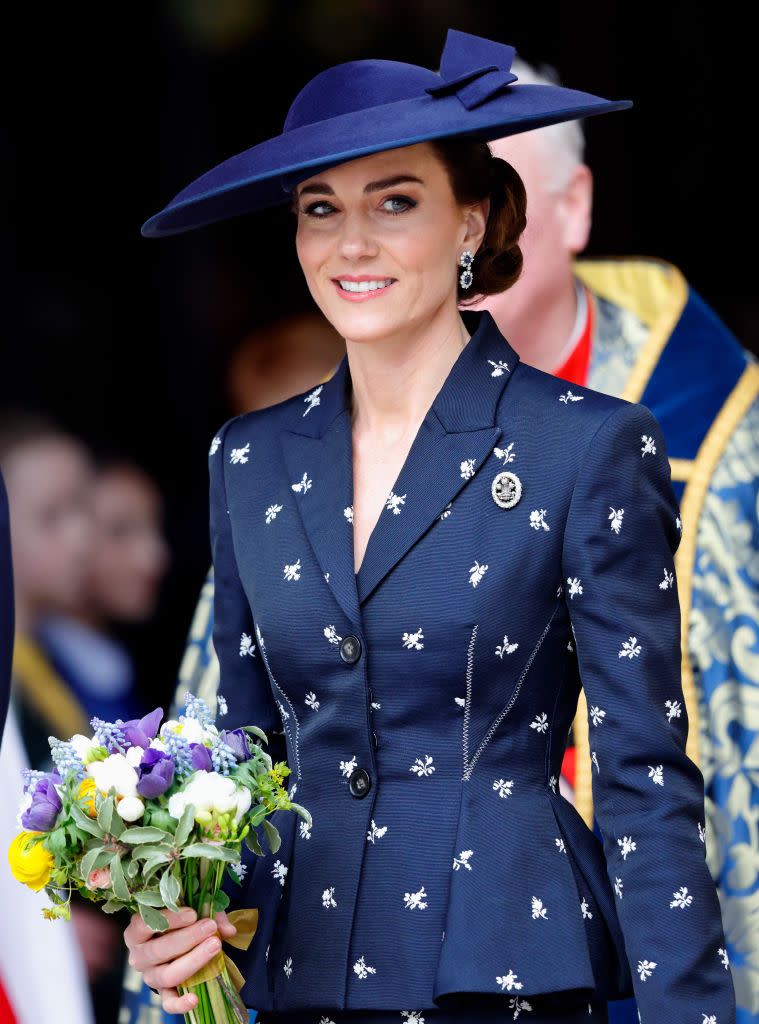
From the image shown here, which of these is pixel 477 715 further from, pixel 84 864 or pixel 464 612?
pixel 84 864

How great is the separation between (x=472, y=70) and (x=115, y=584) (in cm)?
229

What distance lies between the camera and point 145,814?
203 cm

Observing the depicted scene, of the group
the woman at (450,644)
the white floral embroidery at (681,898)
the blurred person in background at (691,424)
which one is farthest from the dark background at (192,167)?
the white floral embroidery at (681,898)

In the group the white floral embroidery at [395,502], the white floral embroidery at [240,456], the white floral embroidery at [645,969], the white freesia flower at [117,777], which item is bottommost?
the white floral embroidery at [645,969]

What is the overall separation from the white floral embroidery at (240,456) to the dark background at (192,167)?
185 centimetres

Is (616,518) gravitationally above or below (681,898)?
above

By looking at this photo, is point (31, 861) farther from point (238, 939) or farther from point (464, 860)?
point (464, 860)

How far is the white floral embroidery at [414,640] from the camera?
218 centimetres

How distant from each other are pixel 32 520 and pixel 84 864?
89.7 inches

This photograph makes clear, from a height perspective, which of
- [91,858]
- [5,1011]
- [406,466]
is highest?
[406,466]

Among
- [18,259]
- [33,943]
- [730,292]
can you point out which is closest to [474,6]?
[730,292]

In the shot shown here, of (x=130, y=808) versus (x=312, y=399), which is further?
(x=312, y=399)

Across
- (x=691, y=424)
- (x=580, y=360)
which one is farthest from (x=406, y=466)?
(x=580, y=360)

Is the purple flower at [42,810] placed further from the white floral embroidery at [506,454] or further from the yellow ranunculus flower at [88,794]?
the white floral embroidery at [506,454]
